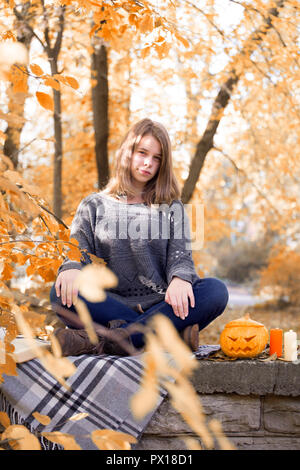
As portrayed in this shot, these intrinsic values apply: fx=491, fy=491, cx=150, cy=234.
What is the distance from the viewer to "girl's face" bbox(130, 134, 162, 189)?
2316 millimetres

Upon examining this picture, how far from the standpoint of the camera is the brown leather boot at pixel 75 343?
1.76 meters

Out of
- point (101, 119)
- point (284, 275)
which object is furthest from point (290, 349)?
point (284, 275)

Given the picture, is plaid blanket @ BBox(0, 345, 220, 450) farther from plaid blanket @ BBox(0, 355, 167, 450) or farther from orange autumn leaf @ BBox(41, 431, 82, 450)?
orange autumn leaf @ BBox(41, 431, 82, 450)

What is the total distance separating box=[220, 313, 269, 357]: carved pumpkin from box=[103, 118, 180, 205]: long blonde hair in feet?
2.37

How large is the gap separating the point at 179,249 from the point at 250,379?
0.67 metres

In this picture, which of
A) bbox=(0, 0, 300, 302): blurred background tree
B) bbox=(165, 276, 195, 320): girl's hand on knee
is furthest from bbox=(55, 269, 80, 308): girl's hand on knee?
bbox=(0, 0, 300, 302): blurred background tree

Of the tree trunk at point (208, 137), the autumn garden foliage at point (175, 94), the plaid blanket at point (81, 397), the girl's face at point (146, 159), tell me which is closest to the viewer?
the plaid blanket at point (81, 397)

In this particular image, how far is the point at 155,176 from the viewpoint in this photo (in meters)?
2.41

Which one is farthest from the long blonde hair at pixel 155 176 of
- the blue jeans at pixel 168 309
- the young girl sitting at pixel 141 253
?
the blue jeans at pixel 168 309

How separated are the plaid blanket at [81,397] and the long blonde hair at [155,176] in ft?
2.90

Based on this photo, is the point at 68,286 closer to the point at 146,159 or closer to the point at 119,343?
the point at 119,343

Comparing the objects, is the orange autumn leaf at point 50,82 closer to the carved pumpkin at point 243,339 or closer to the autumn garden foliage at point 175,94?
the autumn garden foliage at point 175,94

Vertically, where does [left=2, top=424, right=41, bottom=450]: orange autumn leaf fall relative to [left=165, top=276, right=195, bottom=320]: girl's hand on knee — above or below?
below
